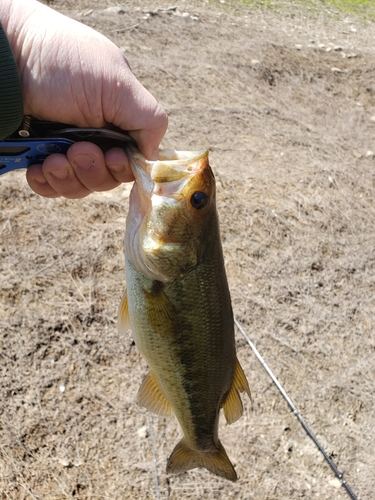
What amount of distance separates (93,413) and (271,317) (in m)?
1.99

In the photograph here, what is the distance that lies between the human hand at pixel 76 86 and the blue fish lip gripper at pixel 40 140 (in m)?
0.04

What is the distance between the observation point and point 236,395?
2.46 m

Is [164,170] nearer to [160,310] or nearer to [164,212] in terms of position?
[164,212]

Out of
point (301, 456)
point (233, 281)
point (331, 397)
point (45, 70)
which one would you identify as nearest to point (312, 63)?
point (233, 281)

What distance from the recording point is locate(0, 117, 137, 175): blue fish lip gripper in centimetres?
217

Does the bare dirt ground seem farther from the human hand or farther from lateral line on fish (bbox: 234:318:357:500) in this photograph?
the human hand

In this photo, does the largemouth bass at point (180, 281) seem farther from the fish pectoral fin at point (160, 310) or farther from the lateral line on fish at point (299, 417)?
the lateral line on fish at point (299, 417)

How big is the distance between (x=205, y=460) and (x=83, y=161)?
167 cm

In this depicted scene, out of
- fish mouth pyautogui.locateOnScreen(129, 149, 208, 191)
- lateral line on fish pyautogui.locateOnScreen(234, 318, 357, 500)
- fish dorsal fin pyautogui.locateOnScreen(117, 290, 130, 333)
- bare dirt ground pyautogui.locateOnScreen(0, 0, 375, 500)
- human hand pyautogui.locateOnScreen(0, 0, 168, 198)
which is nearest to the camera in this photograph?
fish mouth pyautogui.locateOnScreen(129, 149, 208, 191)

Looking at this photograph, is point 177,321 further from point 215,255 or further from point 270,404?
point 270,404

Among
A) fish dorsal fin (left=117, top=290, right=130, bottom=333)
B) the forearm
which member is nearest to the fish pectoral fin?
fish dorsal fin (left=117, top=290, right=130, bottom=333)

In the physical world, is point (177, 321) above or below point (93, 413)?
above

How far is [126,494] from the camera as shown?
3.63 meters

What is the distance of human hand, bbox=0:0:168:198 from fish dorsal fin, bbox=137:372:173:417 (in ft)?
3.60
